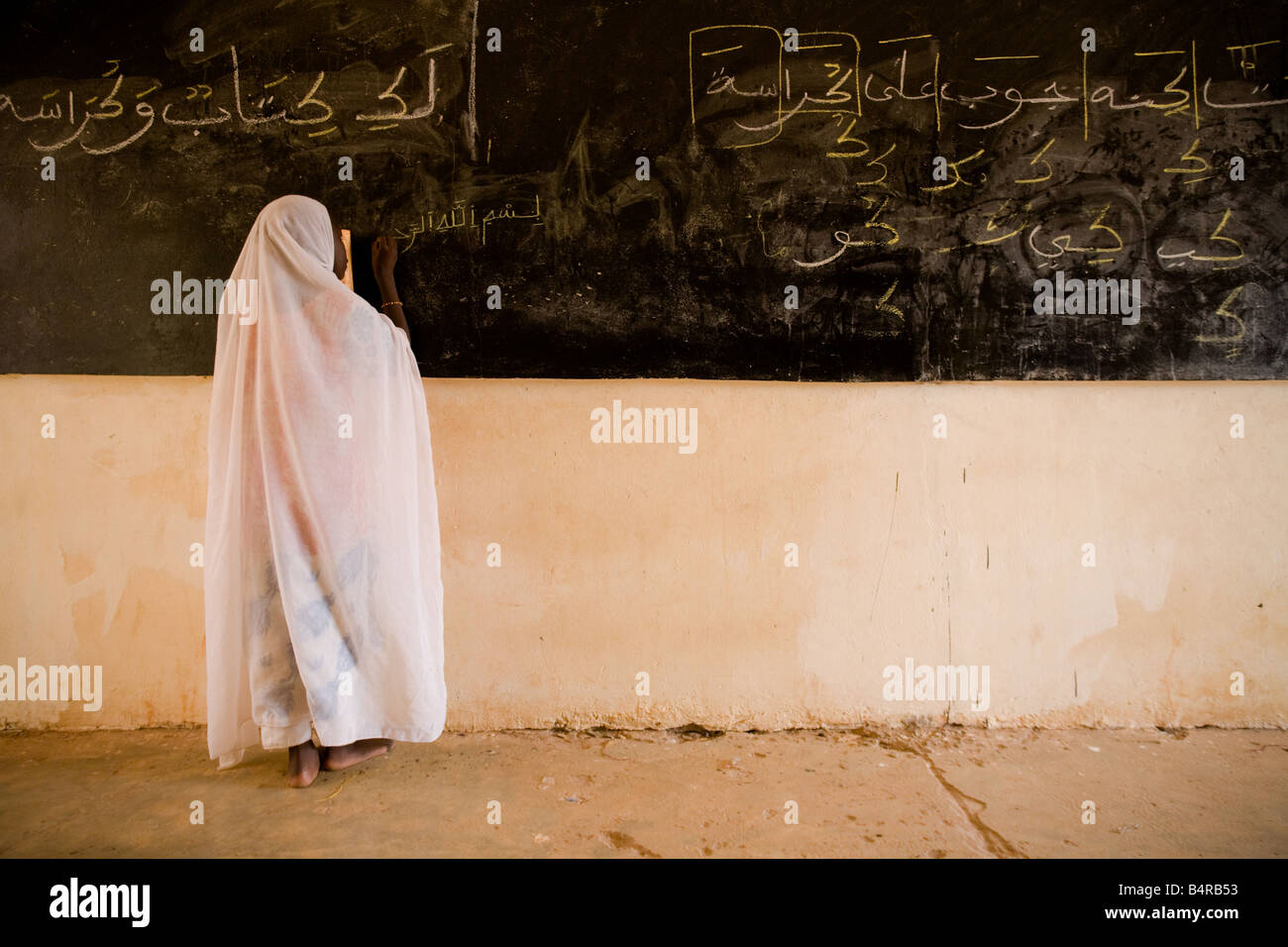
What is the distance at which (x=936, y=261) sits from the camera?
2.50 meters

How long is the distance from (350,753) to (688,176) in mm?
2390

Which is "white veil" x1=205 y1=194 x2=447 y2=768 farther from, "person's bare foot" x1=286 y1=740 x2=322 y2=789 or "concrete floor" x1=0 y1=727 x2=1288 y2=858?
"concrete floor" x1=0 y1=727 x2=1288 y2=858

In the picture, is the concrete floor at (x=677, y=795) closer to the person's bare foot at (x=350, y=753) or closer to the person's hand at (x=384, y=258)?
the person's bare foot at (x=350, y=753)

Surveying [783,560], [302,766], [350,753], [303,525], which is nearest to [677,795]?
[783,560]

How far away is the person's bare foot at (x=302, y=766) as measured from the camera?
212 centimetres

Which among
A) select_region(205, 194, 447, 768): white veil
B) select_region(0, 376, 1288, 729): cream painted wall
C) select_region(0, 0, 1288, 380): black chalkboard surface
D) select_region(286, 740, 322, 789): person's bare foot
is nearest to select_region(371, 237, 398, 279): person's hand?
select_region(0, 0, 1288, 380): black chalkboard surface

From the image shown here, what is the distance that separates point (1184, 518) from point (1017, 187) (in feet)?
4.73

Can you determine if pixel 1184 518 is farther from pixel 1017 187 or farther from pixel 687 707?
pixel 687 707

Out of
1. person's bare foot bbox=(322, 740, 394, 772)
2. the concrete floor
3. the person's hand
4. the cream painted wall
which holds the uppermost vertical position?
the person's hand

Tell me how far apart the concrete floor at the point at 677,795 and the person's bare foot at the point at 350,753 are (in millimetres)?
38

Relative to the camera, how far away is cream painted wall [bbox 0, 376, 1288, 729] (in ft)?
8.26

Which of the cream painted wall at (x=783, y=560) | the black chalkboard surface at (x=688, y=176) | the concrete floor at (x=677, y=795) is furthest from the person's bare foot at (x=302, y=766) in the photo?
the black chalkboard surface at (x=688, y=176)

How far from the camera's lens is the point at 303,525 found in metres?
2.07

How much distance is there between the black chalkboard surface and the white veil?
0.42 meters
